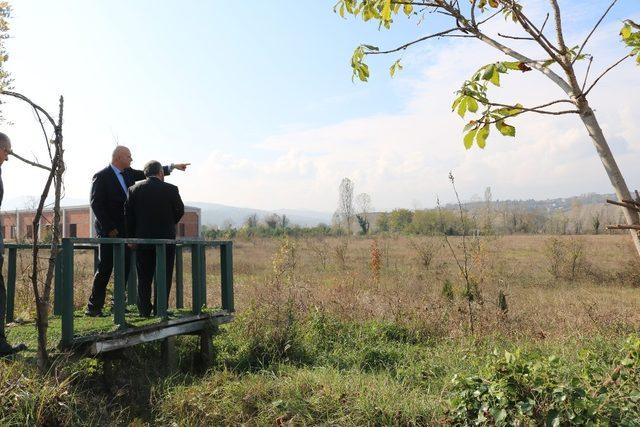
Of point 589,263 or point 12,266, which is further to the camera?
point 589,263

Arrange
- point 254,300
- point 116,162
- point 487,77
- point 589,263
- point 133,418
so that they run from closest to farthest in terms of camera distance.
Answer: point 487,77
point 133,418
point 116,162
point 254,300
point 589,263

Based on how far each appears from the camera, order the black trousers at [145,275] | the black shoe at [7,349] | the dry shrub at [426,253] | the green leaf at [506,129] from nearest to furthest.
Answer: the green leaf at [506,129], the black shoe at [7,349], the black trousers at [145,275], the dry shrub at [426,253]

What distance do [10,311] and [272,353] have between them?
10.4 ft

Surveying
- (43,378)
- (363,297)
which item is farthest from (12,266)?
(363,297)

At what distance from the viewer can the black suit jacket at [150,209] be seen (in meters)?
6.19

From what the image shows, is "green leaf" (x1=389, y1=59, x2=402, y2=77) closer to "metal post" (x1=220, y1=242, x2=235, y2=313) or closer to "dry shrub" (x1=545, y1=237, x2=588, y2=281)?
"metal post" (x1=220, y1=242, x2=235, y2=313)

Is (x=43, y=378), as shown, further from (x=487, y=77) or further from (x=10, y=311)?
(x=487, y=77)

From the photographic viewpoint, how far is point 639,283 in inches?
754

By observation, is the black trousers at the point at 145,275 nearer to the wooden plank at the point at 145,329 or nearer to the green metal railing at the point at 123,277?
the green metal railing at the point at 123,277

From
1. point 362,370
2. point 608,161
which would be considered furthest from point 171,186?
point 608,161

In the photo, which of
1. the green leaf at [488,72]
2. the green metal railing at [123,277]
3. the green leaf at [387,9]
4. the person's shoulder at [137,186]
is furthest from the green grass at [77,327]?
the green leaf at [488,72]

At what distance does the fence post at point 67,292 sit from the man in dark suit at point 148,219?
1.39 m

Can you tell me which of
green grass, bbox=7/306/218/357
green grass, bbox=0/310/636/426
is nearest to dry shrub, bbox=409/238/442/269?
green grass, bbox=0/310/636/426

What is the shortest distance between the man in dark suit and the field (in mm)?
840
